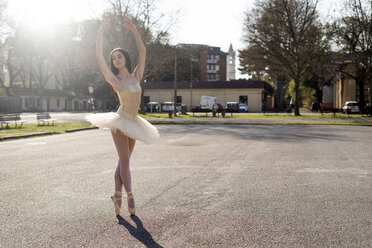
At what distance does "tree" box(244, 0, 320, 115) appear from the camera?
38219 millimetres

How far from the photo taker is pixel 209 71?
114812mm

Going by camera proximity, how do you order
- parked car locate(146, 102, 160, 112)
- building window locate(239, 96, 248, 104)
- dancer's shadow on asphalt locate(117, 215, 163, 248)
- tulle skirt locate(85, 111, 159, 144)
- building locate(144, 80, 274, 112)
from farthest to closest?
building window locate(239, 96, 248, 104)
building locate(144, 80, 274, 112)
parked car locate(146, 102, 160, 112)
tulle skirt locate(85, 111, 159, 144)
dancer's shadow on asphalt locate(117, 215, 163, 248)

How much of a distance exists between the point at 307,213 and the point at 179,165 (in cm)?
432

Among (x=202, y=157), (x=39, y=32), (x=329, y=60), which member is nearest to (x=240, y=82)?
(x=329, y=60)

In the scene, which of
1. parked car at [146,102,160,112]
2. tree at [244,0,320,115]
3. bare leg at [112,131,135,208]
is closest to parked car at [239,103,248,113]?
parked car at [146,102,160,112]

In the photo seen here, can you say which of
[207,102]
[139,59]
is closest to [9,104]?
[207,102]

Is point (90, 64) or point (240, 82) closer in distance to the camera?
point (90, 64)

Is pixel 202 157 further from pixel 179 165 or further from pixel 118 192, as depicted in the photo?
pixel 118 192

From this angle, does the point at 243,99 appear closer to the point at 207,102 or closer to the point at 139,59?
the point at 207,102

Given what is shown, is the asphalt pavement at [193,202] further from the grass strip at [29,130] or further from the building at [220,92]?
the building at [220,92]

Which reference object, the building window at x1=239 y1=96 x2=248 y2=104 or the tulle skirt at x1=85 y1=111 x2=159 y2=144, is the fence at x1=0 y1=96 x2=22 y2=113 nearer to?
the tulle skirt at x1=85 y1=111 x2=159 y2=144

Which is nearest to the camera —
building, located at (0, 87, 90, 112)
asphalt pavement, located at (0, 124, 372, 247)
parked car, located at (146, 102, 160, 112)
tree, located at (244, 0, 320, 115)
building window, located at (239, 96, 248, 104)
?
asphalt pavement, located at (0, 124, 372, 247)

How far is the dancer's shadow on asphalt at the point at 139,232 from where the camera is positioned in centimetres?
362

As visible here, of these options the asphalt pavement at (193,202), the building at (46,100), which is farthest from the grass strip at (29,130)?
the building at (46,100)
